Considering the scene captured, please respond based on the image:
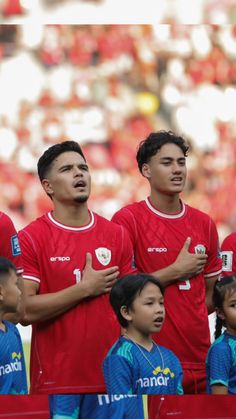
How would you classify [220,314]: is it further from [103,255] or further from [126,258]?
[103,255]

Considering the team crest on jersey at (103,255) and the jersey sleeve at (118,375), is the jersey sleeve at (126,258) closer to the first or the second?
the team crest on jersey at (103,255)

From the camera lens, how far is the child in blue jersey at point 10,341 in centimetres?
414

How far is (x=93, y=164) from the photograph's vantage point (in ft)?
37.7

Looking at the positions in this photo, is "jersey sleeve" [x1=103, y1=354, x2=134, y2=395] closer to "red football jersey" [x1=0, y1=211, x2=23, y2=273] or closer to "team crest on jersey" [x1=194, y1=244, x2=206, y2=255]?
"red football jersey" [x1=0, y1=211, x2=23, y2=273]

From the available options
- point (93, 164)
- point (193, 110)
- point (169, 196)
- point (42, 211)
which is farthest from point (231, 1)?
point (169, 196)

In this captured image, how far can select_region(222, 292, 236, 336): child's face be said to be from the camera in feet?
15.5

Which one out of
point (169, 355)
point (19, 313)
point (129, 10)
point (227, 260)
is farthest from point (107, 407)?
point (129, 10)

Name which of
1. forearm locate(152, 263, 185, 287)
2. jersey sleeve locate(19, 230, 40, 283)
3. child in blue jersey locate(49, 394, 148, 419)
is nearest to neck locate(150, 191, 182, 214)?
forearm locate(152, 263, 185, 287)

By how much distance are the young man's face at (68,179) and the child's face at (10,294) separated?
1.84 ft

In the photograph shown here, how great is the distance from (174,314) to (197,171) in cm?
681

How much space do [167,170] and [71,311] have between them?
2.83 ft

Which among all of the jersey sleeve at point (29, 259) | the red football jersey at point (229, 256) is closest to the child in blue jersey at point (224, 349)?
the red football jersey at point (229, 256)

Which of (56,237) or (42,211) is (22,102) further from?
(56,237)

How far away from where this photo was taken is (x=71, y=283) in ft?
15.0
